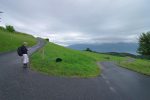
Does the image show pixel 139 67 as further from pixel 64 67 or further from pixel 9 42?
pixel 9 42

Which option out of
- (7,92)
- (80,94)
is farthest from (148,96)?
(7,92)

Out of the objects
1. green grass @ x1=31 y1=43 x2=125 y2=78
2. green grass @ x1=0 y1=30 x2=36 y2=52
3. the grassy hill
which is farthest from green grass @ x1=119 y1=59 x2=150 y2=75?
green grass @ x1=0 y1=30 x2=36 y2=52

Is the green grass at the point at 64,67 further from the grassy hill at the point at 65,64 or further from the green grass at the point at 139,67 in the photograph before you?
the green grass at the point at 139,67

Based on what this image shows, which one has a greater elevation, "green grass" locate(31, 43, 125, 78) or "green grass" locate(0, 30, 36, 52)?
"green grass" locate(0, 30, 36, 52)

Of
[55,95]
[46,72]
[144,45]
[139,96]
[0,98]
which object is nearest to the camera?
[0,98]

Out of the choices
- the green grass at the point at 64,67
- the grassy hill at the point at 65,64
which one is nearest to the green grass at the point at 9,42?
the grassy hill at the point at 65,64

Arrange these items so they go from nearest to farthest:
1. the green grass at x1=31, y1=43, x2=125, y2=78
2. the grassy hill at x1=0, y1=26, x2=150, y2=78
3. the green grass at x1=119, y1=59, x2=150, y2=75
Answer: the green grass at x1=31, y1=43, x2=125, y2=78 → the grassy hill at x1=0, y1=26, x2=150, y2=78 → the green grass at x1=119, y1=59, x2=150, y2=75

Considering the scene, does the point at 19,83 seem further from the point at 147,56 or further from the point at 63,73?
the point at 147,56

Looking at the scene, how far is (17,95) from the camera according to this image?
7320 millimetres

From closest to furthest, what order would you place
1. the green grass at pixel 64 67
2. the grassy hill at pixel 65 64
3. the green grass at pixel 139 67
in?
1. the green grass at pixel 64 67
2. the grassy hill at pixel 65 64
3. the green grass at pixel 139 67

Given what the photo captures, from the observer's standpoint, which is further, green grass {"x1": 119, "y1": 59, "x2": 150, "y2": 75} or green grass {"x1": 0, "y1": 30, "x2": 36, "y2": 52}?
green grass {"x1": 0, "y1": 30, "x2": 36, "y2": 52}

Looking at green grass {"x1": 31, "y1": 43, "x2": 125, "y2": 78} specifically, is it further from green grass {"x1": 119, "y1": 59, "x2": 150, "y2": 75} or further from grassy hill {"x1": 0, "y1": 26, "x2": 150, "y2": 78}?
green grass {"x1": 119, "y1": 59, "x2": 150, "y2": 75}

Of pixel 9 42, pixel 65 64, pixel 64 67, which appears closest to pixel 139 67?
pixel 65 64

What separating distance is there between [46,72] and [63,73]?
4.99ft
